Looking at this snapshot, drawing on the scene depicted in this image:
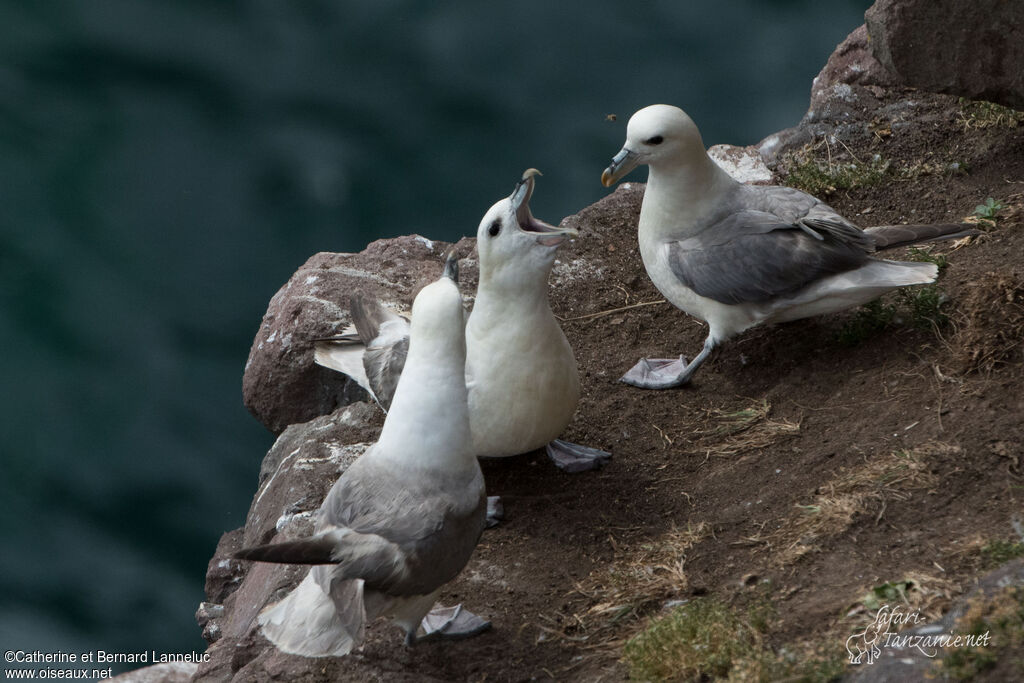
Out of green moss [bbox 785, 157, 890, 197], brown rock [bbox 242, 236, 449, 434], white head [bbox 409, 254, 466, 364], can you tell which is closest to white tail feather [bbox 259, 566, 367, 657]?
white head [bbox 409, 254, 466, 364]

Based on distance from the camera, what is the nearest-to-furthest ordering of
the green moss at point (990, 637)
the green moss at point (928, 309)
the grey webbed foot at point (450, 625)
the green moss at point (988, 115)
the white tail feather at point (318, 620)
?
the green moss at point (990, 637), the white tail feather at point (318, 620), the grey webbed foot at point (450, 625), the green moss at point (928, 309), the green moss at point (988, 115)

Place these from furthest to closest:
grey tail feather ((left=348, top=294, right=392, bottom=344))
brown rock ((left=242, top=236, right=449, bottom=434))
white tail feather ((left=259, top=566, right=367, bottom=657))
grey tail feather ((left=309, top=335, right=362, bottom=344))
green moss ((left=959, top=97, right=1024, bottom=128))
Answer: green moss ((left=959, top=97, right=1024, bottom=128)) → brown rock ((left=242, top=236, right=449, bottom=434)) → grey tail feather ((left=309, top=335, right=362, bottom=344)) → grey tail feather ((left=348, top=294, right=392, bottom=344)) → white tail feather ((left=259, top=566, right=367, bottom=657))

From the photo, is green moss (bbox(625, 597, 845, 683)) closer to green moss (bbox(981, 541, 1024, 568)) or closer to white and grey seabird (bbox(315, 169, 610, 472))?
green moss (bbox(981, 541, 1024, 568))

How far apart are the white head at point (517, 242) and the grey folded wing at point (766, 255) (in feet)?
2.84

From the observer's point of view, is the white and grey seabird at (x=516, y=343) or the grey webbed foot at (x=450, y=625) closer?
the grey webbed foot at (x=450, y=625)

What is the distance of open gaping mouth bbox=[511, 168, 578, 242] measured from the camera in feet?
13.3

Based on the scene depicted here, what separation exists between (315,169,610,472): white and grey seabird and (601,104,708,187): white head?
27.5 inches

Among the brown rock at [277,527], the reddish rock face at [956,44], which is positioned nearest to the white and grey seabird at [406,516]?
the brown rock at [277,527]

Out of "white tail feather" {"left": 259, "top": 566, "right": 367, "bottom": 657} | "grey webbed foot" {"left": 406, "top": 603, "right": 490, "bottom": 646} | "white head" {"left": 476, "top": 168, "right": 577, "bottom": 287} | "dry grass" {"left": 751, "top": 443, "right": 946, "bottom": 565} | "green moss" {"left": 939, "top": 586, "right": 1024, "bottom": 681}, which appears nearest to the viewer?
"green moss" {"left": 939, "top": 586, "right": 1024, "bottom": 681}

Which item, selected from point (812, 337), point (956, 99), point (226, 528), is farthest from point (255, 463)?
point (956, 99)

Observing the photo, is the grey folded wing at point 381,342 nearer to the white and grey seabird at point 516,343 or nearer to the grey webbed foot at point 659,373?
the white and grey seabird at point 516,343

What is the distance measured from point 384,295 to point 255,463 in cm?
292

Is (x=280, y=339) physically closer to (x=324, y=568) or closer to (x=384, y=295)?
(x=384, y=295)

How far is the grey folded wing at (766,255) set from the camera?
444 centimetres
